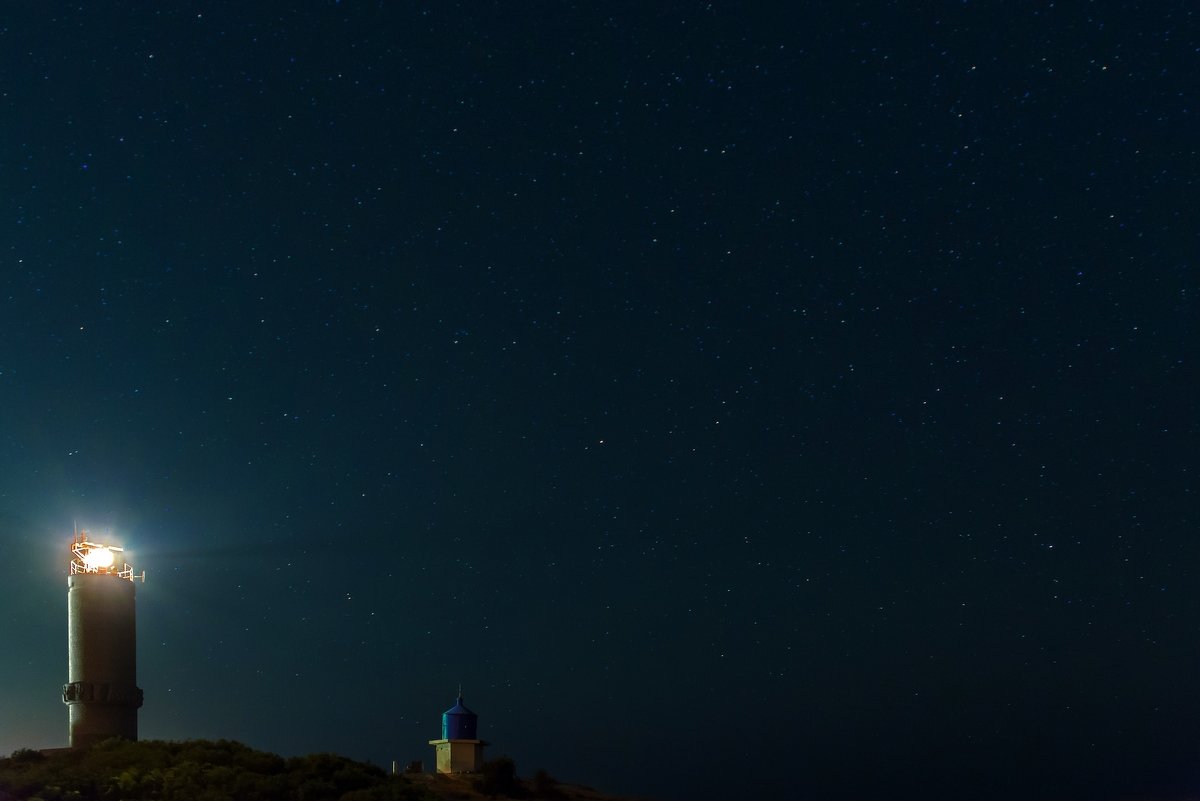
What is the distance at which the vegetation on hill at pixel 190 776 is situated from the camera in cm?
→ 1927

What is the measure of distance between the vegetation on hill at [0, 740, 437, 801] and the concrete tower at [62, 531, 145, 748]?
10.6 ft

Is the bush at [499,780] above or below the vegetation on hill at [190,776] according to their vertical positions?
below

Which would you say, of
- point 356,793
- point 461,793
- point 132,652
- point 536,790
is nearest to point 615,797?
point 536,790

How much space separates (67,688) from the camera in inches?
1177

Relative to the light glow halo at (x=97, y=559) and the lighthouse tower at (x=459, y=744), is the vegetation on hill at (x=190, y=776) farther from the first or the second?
the lighthouse tower at (x=459, y=744)

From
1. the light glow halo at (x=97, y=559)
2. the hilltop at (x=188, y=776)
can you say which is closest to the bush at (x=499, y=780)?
the hilltop at (x=188, y=776)

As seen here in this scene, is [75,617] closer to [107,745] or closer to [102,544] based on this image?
[102,544]

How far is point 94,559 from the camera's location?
31.8 m

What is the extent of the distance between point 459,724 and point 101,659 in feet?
41.8

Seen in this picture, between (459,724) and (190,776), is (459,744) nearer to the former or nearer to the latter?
(459,724)

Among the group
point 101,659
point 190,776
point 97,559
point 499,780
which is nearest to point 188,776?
point 190,776

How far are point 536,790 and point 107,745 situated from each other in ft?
47.4

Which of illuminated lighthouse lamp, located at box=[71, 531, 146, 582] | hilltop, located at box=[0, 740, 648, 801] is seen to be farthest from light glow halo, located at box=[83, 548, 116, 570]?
hilltop, located at box=[0, 740, 648, 801]

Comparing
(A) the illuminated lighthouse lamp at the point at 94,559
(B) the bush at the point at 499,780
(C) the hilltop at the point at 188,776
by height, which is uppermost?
(A) the illuminated lighthouse lamp at the point at 94,559
